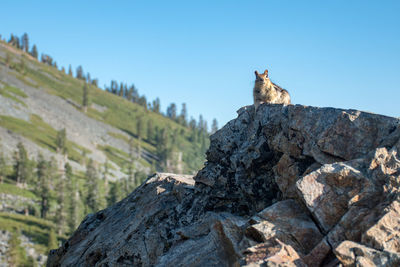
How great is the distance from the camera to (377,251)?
846 centimetres

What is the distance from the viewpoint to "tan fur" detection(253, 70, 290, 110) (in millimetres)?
17625

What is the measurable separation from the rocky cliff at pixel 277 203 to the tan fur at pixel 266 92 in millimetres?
692

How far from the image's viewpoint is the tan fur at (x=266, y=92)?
57.8ft

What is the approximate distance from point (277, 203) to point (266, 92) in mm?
7600

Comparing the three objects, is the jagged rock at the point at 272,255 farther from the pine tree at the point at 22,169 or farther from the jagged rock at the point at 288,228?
the pine tree at the point at 22,169

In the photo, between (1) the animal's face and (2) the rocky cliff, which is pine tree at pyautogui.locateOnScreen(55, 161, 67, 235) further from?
(1) the animal's face

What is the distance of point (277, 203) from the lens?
11.4 m

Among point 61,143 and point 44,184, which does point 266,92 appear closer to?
point 44,184

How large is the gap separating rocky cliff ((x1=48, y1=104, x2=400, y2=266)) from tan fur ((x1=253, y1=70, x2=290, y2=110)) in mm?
692

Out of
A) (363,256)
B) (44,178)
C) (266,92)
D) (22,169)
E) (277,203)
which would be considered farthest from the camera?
(22,169)

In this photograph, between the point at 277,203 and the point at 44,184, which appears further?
the point at 44,184

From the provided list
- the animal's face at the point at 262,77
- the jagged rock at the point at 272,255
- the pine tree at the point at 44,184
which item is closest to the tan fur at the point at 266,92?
the animal's face at the point at 262,77

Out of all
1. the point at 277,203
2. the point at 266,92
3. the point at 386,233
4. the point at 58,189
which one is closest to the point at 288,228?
the point at 277,203

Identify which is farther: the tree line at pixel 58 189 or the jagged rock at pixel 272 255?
the tree line at pixel 58 189
